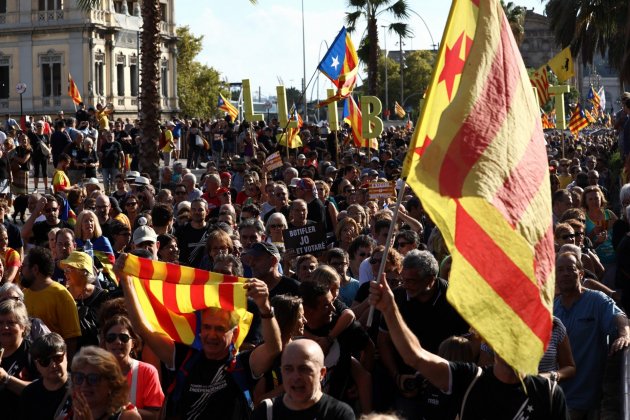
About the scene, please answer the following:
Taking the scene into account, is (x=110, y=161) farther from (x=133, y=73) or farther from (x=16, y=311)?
(x=133, y=73)

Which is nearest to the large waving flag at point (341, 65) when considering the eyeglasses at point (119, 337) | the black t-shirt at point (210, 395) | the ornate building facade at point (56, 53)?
the eyeglasses at point (119, 337)

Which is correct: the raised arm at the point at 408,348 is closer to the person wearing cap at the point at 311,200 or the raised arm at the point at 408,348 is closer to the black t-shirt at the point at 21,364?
the black t-shirt at the point at 21,364

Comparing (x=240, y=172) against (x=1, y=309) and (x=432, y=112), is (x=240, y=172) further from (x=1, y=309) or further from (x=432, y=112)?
(x=432, y=112)

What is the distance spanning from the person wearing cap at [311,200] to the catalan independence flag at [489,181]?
318 inches

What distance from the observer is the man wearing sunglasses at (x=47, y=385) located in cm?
618

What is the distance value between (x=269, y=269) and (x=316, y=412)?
304cm

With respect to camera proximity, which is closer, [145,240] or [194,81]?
[145,240]

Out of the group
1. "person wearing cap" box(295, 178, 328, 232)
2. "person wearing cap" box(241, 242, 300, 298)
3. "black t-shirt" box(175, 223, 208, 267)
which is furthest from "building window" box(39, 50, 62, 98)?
"person wearing cap" box(241, 242, 300, 298)

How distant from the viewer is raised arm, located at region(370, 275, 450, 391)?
555cm

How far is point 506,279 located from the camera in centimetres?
474

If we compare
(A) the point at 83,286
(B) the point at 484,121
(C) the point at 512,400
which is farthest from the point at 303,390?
(A) the point at 83,286

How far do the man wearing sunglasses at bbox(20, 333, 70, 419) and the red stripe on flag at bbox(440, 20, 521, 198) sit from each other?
7.66 feet

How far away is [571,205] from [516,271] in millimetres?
8035

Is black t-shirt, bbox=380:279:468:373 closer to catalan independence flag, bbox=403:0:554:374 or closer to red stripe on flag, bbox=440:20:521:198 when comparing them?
catalan independence flag, bbox=403:0:554:374
